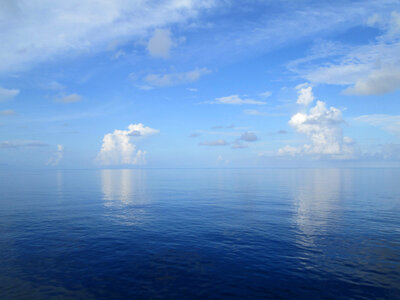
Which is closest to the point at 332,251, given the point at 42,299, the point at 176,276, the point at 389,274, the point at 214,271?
the point at 389,274

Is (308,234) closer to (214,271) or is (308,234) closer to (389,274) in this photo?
(389,274)

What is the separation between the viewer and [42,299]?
23344 mm

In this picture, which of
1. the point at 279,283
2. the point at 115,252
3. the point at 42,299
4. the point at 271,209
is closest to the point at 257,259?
the point at 279,283

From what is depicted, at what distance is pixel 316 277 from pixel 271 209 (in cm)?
3949

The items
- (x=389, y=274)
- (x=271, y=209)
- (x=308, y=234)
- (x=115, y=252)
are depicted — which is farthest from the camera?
(x=271, y=209)

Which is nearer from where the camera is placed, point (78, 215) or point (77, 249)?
point (77, 249)

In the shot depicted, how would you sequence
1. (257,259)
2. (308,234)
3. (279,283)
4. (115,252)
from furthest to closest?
(308,234)
(115,252)
(257,259)
(279,283)

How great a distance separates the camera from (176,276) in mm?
27750

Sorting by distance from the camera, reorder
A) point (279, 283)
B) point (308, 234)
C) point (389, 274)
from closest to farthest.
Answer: point (279, 283) < point (389, 274) < point (308, 234)

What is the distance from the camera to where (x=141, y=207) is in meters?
70.6

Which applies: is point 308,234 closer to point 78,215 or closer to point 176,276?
point 176,276

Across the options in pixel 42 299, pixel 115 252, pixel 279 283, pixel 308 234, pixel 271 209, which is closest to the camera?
pixel 42 299

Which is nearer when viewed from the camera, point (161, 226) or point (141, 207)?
point (161, 226)

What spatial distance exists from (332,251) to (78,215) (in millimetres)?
54649
